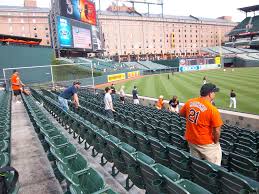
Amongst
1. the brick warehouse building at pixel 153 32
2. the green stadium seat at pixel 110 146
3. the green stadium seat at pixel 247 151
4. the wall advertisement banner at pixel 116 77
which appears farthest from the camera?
the brick warehouse building at pixel 153 32

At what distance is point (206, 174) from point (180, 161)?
26.8 inches

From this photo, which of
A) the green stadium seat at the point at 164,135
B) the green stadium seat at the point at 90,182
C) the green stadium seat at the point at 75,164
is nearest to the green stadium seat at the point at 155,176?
the green stadium seat at the point at 90,182

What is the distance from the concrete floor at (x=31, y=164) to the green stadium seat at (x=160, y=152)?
203cm

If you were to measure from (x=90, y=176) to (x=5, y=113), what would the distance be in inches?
238

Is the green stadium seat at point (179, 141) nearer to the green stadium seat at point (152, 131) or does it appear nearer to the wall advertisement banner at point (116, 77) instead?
the green stadium seat at point (152, 131)

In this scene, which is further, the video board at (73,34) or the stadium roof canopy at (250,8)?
the stadium roof canopy at (250,8)

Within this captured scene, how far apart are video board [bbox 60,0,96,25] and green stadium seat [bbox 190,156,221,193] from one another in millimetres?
42881

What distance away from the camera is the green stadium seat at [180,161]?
4573 mm

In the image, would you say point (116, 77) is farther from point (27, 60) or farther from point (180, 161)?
point (180, 161)

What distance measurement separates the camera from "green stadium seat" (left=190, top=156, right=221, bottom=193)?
3.96m

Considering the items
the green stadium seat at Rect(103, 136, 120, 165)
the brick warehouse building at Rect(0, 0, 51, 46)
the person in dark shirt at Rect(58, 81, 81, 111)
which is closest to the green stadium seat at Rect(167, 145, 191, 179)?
the green stadium seat at Rect(103, 136, 120, 165)

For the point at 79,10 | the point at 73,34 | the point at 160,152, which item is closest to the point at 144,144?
the point at 160,152

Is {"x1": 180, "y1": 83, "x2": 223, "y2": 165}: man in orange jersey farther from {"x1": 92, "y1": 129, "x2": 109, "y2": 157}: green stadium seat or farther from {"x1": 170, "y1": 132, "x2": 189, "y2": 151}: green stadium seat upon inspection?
{"x1": 92, "y1": 129, "x2": 109, "y2": 157}: green stadium seat

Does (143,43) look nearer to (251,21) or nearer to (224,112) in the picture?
(251,21)
